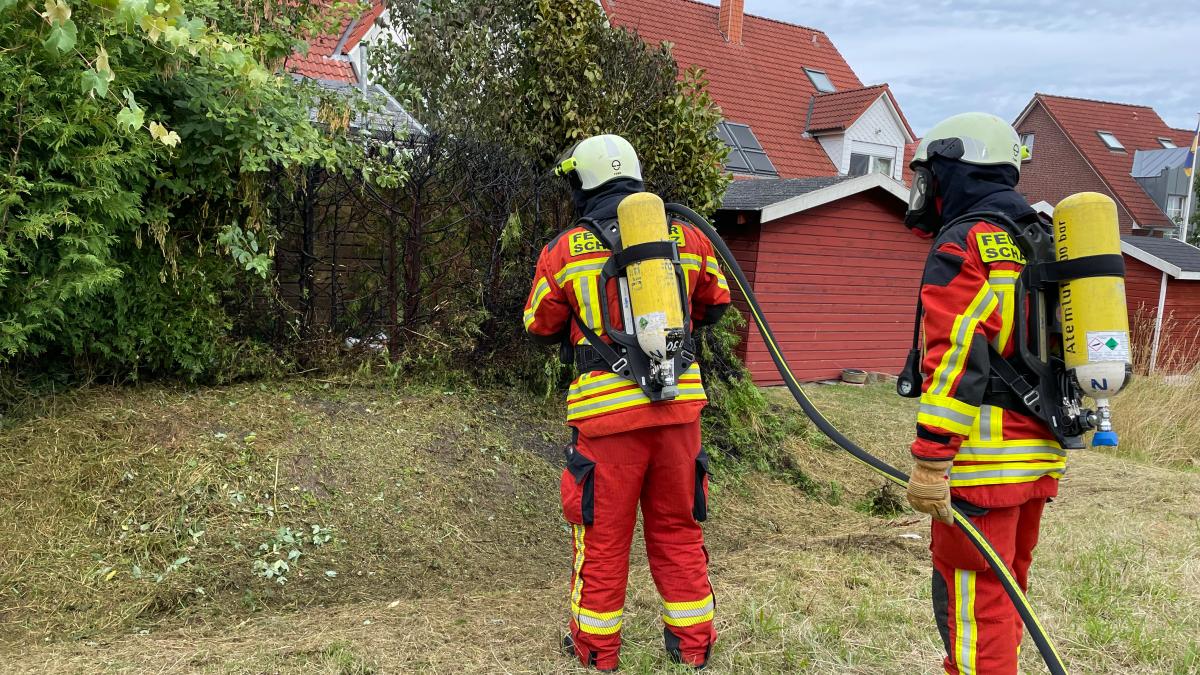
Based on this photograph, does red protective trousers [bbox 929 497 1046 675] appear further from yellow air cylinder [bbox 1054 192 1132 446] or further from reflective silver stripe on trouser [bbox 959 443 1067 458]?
yellow air cylinder [bbox 1054 192 1132 446]

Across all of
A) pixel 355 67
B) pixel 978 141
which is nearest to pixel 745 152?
→ pixel 355 67

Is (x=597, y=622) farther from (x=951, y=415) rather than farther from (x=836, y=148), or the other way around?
(x=836, y=148)

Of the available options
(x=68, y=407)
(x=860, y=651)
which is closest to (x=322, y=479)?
(x=68, y=407)

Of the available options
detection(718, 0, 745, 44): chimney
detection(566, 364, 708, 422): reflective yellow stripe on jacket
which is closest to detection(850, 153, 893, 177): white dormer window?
detection(718, 0, 745, 44): chimney

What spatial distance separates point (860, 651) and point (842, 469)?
4185 mm

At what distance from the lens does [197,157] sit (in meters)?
4.84

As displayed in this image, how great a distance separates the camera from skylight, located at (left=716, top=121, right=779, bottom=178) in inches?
711

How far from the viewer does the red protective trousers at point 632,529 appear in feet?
11.4

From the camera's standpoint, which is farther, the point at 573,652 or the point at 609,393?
the point at 573,652

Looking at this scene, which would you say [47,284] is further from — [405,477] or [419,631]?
[419,631]

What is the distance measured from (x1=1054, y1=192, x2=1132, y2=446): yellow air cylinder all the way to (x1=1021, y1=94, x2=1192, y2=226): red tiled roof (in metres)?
33.9

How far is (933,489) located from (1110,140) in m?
39.8

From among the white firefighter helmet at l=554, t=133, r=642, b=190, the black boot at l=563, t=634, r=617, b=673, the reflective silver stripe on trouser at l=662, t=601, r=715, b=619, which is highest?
the white firefighter helmet at l=554, t=133, r=642, b=190

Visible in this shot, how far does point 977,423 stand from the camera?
9.50 ft
